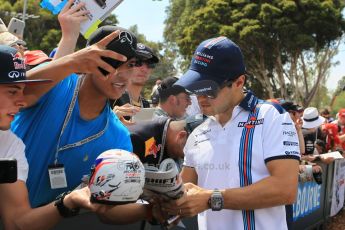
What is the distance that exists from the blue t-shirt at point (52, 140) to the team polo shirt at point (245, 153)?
59cm

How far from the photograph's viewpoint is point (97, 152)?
2867mm

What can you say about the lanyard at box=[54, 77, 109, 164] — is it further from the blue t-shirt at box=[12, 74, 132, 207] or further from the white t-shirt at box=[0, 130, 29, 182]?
the white t-shirt at box=[0, 130, 29, 182]

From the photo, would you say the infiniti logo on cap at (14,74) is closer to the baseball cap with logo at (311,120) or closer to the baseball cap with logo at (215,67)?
the baseball cap with logo at (215,67)

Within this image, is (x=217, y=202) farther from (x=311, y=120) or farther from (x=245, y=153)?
(x=311, y=120)

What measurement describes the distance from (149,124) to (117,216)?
131 cm

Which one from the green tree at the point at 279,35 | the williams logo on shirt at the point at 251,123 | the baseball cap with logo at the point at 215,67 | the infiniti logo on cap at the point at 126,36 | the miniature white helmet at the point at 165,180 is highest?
the infiniti logo on cap at the point at 126,36

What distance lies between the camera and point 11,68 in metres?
2.33

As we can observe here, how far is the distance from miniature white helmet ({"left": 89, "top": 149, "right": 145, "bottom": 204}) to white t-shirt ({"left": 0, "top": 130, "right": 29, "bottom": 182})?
0.54 metres

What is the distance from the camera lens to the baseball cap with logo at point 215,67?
2.68m

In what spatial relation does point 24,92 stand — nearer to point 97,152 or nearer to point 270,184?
point 97,152

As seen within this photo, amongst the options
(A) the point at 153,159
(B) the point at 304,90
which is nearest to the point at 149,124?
(A) the point at 153,159

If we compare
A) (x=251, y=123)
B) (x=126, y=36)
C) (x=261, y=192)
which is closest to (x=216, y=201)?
(x=261, y=192)

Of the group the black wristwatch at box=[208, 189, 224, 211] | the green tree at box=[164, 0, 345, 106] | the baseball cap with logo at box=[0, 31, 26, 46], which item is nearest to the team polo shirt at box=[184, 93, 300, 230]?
the black wristwatch at box=[208, 189, 224, 211]

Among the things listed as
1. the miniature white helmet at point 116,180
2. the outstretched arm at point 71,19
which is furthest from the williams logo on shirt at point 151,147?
the miniature white helmet at point 116,180
